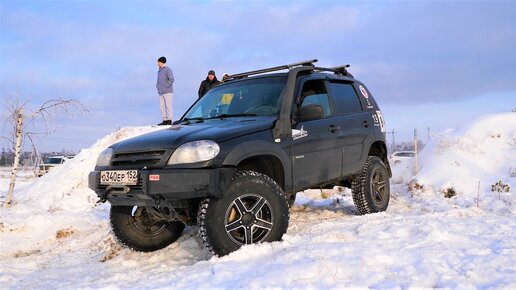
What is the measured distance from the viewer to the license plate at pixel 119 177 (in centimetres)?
409

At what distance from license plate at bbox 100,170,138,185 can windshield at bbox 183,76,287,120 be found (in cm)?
148

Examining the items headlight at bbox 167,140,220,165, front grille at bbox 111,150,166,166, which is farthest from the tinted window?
front grille at bbox 111,150,166,166

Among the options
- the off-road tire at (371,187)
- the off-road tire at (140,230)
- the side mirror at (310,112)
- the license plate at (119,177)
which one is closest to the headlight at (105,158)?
the license plate at (119,177)

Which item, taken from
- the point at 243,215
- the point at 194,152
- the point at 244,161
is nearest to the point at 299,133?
the point at 244,161

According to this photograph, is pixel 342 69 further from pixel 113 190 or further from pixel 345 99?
pixel 113 190

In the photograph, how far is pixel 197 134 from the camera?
4262 millimetres

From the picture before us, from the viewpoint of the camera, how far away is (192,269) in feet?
12.9

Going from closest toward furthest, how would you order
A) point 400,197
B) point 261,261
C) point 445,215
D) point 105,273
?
1. point 261,261
2. point 105,273
3. point 445,215
4. point 400,197

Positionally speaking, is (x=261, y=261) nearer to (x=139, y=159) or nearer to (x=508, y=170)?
(x=139, y=159)

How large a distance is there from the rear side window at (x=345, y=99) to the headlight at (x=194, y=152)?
2.45 meters

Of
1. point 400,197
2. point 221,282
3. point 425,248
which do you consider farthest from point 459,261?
point 400,197

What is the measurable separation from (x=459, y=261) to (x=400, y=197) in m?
6.38

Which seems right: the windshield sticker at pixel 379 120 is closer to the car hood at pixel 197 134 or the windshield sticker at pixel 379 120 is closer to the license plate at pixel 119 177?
the car hood at pixel 197 134

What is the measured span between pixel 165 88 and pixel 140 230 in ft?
23.2
